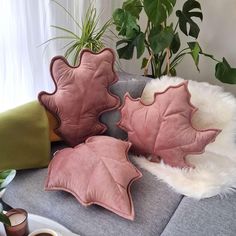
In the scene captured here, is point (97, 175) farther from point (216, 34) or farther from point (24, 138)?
point (216, 34)

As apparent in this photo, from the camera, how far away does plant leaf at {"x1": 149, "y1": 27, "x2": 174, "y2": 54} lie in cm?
170

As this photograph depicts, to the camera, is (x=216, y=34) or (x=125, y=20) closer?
(x=125, y=20)

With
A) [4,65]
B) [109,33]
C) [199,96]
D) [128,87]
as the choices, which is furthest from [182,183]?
[109,33]

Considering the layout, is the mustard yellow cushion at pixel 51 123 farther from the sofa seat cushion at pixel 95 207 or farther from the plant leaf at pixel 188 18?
the plant leaf at pixel 188 18

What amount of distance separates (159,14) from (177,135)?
73 cm

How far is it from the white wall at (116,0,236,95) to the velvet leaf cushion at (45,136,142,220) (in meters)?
1.39

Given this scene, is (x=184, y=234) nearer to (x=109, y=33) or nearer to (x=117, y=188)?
(x=117, y=188)

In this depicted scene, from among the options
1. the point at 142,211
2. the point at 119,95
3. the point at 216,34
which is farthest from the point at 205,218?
the point at 216,34

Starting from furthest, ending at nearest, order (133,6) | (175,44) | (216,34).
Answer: (216,34) < (175,44) < (133,6)

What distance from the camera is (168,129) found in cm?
129

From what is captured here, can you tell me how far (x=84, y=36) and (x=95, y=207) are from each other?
3.55 feet

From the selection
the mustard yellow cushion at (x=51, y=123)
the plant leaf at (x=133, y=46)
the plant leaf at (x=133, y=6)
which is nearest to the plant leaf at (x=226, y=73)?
the plant leaf at (x=133, y=46)

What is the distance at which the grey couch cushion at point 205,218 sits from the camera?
102 centimetres

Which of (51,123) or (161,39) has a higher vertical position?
(161,39)
